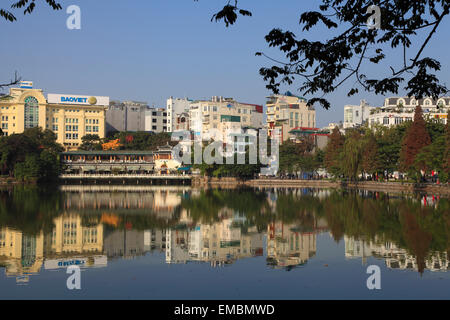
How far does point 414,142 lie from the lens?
4966 cm

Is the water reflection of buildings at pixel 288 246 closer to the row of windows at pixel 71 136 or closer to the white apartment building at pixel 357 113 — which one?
the row of windows at pixel 71 136

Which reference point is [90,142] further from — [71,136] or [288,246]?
[288,246]

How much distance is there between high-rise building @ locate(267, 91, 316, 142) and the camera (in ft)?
350

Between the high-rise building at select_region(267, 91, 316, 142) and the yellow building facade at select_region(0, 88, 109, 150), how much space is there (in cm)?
3380

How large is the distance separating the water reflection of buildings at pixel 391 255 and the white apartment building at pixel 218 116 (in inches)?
3083

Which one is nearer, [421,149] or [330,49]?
[330,49]

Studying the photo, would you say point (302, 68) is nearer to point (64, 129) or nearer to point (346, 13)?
point (346, 13)

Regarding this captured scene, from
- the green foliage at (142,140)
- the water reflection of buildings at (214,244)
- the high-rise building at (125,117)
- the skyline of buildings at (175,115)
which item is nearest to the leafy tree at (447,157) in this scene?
the water reflection of buildings at (214,244)

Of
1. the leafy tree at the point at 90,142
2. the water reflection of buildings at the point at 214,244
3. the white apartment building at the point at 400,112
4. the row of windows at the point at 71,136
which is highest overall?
the white apartment building at the point at 400,112

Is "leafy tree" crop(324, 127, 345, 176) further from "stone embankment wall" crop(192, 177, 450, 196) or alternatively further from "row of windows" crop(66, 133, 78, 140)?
"row of windows" crop(66, 133, 78, 140)

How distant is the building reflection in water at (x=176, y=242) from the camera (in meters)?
16.7
